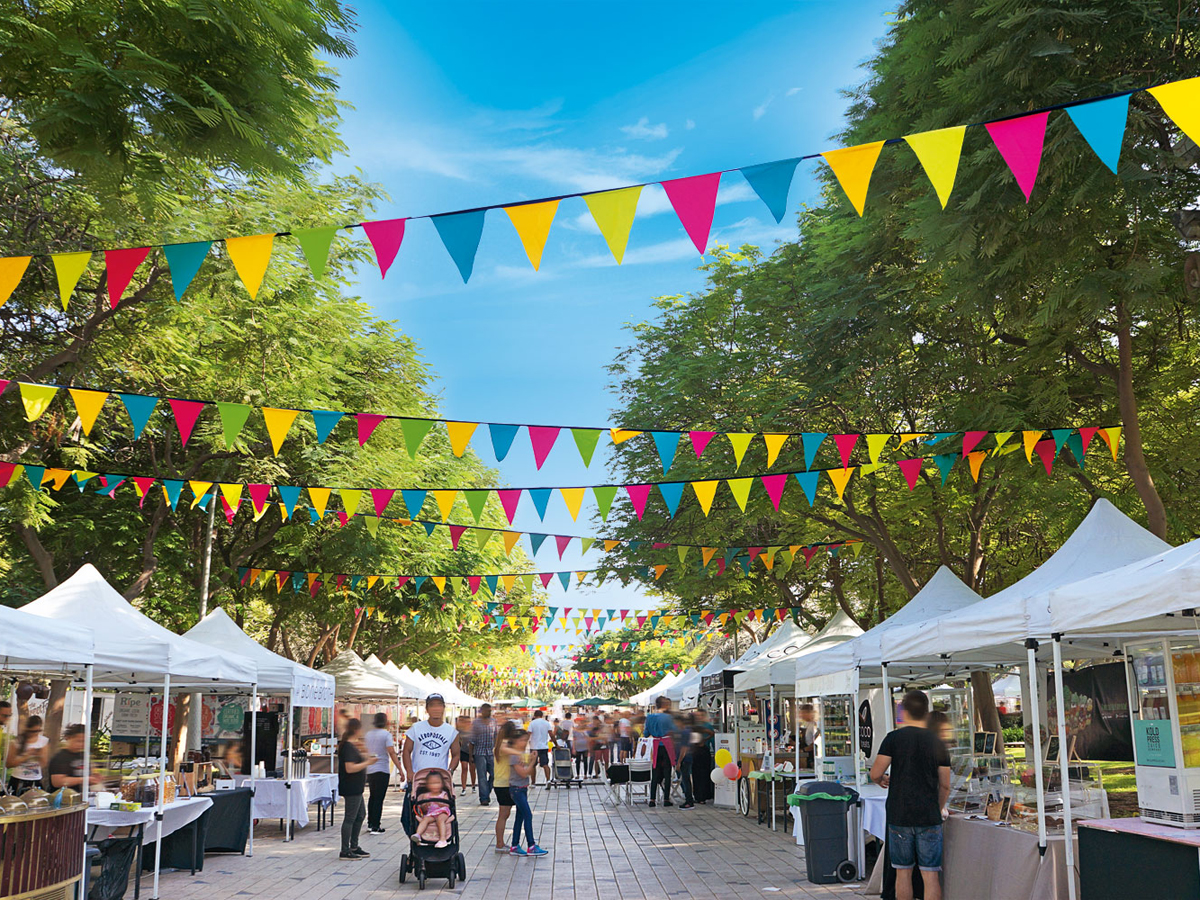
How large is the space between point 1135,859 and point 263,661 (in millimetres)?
11831

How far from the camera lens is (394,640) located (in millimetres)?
35844

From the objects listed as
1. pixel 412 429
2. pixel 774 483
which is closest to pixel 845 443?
pixel 774 483

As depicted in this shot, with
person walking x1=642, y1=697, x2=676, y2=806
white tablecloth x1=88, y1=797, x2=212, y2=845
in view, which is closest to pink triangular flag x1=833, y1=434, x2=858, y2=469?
person walking x1=642, y1=697, x2=676, y2=806

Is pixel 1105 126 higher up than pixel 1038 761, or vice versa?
pixel 1105 126

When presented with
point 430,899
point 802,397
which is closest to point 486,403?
point 802,397

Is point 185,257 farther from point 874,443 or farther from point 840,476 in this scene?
point 840,476

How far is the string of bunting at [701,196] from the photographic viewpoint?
5355 mm

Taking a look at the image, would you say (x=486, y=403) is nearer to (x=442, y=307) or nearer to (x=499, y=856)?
(x=442, y=307)

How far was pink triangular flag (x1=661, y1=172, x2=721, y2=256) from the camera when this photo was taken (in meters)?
6.27

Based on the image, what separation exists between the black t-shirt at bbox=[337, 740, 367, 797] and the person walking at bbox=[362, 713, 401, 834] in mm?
334

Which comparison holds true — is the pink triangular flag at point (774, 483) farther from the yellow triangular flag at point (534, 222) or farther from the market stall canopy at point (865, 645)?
the yellow triangular flag at point (534, 222)

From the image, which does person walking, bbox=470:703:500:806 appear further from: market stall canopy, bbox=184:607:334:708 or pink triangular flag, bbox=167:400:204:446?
pink triangular flag, bbox=167:400:204:446

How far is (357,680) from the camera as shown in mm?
23625

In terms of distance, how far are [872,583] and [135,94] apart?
74.6 ft
